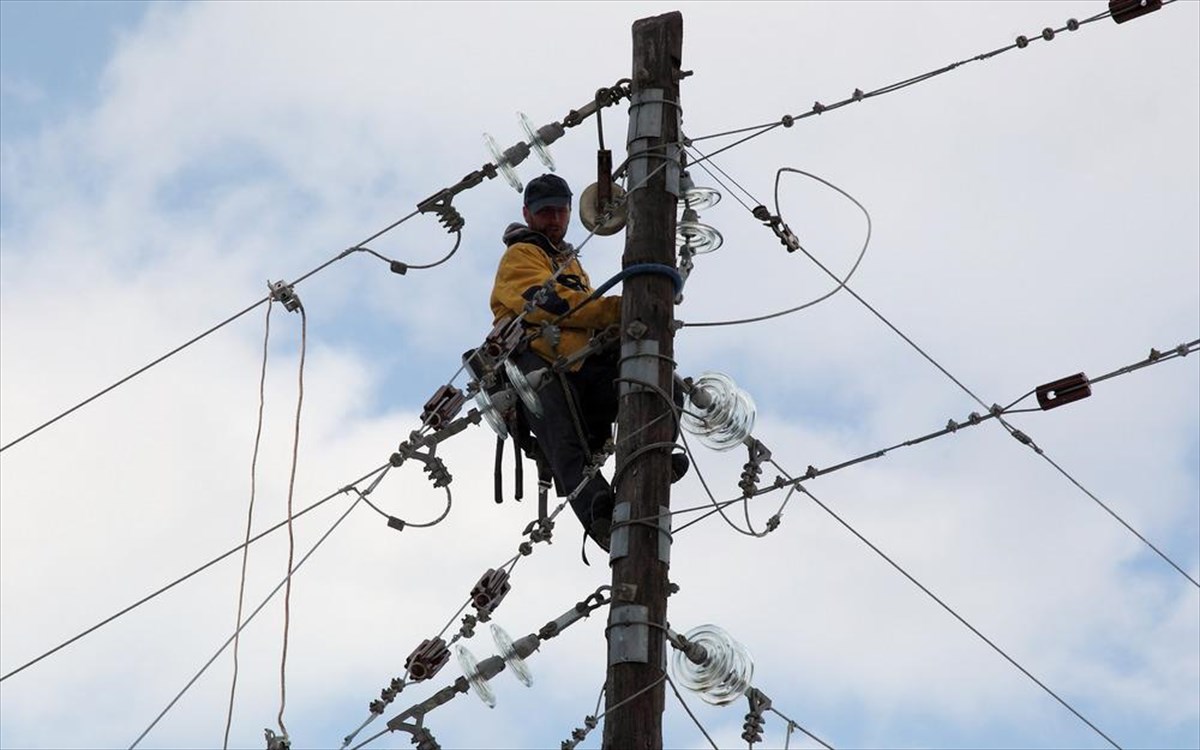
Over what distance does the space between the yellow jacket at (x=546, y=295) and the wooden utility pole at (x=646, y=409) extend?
0.35 m

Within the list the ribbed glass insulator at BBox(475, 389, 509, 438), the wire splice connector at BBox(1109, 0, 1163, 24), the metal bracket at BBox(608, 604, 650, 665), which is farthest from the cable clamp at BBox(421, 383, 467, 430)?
the wire splice connector at BBox(1109, 0, 1163, 24)

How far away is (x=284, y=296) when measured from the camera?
33.4 feet

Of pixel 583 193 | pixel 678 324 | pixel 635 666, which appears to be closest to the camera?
pixel 635 666

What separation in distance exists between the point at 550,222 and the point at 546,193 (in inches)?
5.8

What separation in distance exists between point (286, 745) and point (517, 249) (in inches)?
106

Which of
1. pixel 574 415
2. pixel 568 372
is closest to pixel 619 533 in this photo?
pixel 574 415

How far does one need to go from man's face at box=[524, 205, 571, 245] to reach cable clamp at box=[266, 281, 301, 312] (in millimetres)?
1228

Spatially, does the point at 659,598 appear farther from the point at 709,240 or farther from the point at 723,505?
the point at 709,240

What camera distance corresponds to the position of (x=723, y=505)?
Result: 32.1 feet

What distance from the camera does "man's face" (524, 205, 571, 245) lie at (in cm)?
1035

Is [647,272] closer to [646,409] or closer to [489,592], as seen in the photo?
[646,409]

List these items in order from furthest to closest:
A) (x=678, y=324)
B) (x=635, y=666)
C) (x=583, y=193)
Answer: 1. (x=583, y=193)
2. (x=678, y=324)
3. (x=635, y=666)

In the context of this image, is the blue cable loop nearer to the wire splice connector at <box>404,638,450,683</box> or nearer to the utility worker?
the utility worker

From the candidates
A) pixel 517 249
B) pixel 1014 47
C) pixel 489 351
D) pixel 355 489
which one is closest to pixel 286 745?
pixel 355 489
